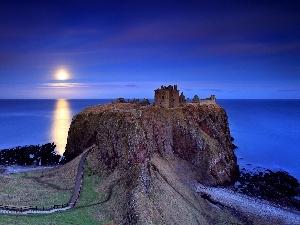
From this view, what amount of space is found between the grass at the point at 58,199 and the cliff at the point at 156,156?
240 centimetres

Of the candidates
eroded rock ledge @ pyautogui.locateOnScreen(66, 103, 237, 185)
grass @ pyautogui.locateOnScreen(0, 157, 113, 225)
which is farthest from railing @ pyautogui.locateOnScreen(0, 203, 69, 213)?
eroded rock ledge @ pyautogui.locateOnScreen(66, 103, 237, 185)

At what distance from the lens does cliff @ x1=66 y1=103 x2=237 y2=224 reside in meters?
48.4

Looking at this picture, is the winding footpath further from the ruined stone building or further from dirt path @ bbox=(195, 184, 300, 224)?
the ruined stone building

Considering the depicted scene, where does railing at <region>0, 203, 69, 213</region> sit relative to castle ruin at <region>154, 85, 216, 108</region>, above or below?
below

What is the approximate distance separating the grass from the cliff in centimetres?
240

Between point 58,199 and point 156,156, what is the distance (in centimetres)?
2229

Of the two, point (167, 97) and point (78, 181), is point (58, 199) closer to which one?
point (78, 181)

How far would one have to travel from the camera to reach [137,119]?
213ft

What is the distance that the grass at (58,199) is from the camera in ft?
134

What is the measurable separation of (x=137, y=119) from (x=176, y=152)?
13.0 metres

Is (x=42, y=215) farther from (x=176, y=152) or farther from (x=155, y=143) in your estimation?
(x=176, y=152)

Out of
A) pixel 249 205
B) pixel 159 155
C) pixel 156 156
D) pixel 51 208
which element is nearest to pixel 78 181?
pixel 51 208

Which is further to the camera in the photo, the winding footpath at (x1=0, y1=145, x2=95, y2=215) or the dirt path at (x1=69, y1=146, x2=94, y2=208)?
the dirt path at (x1=69, y1=146, x2=94, y2=208)

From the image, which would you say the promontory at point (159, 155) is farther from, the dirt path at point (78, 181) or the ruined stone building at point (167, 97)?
the dirt path at point (78, 181)
